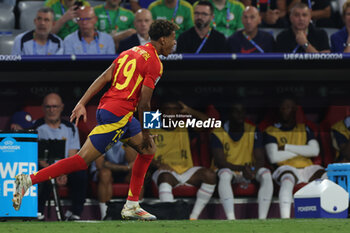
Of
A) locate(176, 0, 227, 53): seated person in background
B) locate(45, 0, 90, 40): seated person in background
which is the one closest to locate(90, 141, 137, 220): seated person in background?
locate(176, 0, 227, 53): seated person in background

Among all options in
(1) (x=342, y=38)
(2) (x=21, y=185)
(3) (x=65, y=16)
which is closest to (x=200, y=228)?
(2) (x=21, y=185)

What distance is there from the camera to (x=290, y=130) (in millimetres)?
8664

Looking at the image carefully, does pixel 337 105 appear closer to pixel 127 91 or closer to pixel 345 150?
pixel 345 150

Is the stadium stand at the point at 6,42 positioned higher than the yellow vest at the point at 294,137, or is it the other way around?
the stadium stand at the point at 6,42

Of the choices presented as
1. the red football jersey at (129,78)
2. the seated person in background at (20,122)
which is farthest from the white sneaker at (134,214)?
the seated person in background at (20,122)

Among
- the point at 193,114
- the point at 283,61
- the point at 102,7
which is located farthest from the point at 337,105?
the point at 102,7

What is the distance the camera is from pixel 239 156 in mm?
8531

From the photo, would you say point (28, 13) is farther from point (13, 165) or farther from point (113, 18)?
point (13, 165)

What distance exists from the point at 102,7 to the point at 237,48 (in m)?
2.00

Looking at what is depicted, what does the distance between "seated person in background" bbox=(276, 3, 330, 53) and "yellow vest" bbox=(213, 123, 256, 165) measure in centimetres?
113

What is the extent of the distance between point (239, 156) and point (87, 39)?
2.39 meters

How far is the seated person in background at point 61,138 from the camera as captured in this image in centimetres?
799

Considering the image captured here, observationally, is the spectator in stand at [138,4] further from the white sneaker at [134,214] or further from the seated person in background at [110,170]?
the white sneaker at [134,214]

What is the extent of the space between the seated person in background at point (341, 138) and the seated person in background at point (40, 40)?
→ 139 inches
